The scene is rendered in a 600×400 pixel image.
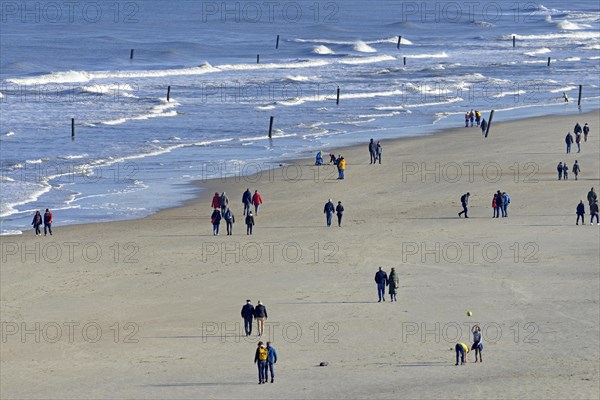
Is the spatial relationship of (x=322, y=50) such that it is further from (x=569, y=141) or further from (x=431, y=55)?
(x=569, y=141)

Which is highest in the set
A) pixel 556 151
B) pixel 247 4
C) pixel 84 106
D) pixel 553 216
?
pixel 247 4

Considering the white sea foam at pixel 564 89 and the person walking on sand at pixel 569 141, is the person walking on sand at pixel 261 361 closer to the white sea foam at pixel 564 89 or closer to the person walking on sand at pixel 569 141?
the person walking on sand at pixel 569 141

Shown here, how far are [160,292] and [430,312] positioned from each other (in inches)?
245

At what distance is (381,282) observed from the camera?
25.1 meters

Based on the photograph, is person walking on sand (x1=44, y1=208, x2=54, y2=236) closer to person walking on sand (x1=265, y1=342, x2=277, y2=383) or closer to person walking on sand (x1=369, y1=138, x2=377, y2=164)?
person walking on sand (x1=265, y1=342, x2=277, y2=383)

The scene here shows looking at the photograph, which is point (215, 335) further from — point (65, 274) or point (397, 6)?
point (397, 6)

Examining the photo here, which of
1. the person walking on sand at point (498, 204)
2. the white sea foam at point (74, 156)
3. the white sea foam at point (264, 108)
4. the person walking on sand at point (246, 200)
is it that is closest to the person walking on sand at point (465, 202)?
the person walking on sand at point (498, 204)

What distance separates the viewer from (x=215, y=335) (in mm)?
23172

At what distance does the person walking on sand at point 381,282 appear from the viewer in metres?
25.0

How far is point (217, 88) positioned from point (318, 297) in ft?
152

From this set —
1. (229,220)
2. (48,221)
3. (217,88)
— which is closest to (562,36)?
(217,88)

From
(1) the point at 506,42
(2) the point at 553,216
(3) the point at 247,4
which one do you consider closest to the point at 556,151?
(2) the point at 553,216

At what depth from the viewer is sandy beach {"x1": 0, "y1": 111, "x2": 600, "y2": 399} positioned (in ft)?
67.5

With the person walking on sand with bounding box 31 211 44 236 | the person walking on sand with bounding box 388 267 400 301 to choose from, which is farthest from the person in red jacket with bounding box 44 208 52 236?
the person walking on sand with bounding box 388 267 400 301
